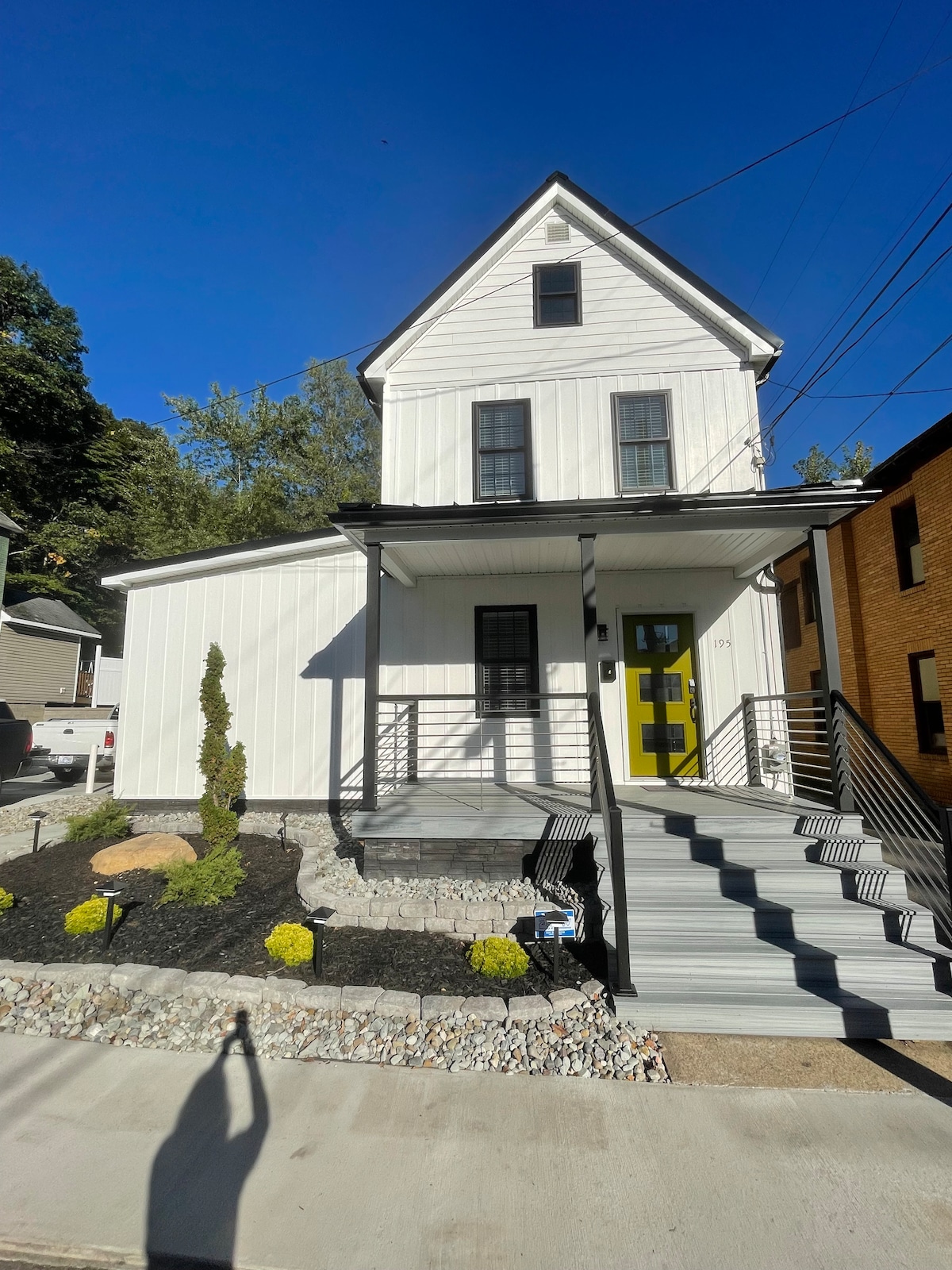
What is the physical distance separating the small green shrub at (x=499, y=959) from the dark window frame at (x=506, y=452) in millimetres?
5451

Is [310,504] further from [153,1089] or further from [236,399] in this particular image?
[153,1089]

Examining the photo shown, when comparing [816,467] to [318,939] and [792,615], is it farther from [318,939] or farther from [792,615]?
[318,939]

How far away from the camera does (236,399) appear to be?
20844 millimetres

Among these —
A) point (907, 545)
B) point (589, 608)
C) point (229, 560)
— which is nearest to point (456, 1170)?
point (589, 608)

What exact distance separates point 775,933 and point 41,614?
928 inches

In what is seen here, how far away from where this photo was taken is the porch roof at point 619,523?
18.0 feet

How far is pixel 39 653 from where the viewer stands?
19.6 metres

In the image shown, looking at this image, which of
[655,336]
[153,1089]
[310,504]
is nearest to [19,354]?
[310,504]

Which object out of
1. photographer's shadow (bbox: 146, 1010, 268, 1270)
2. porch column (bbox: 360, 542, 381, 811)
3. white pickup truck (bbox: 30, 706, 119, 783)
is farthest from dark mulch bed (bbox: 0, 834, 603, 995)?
white pickup truck (bbox: 30, 706, 119, 783)

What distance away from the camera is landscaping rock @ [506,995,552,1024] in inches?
144

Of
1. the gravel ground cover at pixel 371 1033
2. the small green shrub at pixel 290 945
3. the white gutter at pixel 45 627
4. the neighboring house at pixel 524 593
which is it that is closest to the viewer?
the gravel ground cover at pixel 371 1033

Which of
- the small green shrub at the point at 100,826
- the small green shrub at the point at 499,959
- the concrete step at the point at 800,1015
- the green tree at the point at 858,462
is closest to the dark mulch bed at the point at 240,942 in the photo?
the small green shrub at the point at 499,959

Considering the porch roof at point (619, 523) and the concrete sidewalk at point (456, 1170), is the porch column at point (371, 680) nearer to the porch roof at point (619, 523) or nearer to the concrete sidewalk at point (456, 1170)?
the porch roof at point (619, 523)

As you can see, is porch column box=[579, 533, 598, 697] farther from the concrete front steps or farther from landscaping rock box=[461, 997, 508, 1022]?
landscaping rock box=[461, 997, 508, 1022]
